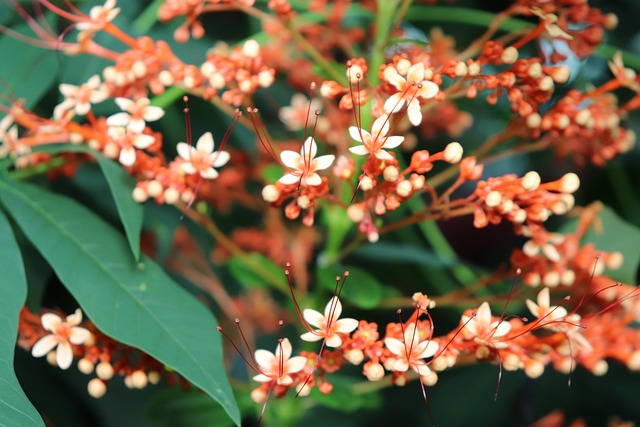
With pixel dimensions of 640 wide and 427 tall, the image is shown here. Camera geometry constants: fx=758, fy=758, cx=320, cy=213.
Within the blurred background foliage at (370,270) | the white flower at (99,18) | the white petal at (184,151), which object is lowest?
the blurred background foliage at (370,270)

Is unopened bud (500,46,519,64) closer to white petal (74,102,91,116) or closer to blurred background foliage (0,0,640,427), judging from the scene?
blurred background foliage (0,0,640,427)

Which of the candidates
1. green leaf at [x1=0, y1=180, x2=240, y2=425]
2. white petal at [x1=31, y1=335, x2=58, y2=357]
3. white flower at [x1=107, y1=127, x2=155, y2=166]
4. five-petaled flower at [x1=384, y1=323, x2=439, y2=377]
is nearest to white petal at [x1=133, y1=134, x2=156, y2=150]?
white flower at [x1=107, y1=127, x2=155, y2=166]

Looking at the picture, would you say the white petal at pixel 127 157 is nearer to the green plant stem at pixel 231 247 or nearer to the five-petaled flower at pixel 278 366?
the green plant stem at pixel 231 247

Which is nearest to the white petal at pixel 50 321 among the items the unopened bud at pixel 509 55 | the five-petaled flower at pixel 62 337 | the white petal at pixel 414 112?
the five-petaled flower at pixel 62 337

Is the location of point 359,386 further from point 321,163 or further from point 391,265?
point 321,163

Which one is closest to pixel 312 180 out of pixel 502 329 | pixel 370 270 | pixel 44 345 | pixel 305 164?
pixel 305 164

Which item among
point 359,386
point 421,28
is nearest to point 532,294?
point 359,386

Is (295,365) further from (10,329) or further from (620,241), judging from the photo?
(620,241)
